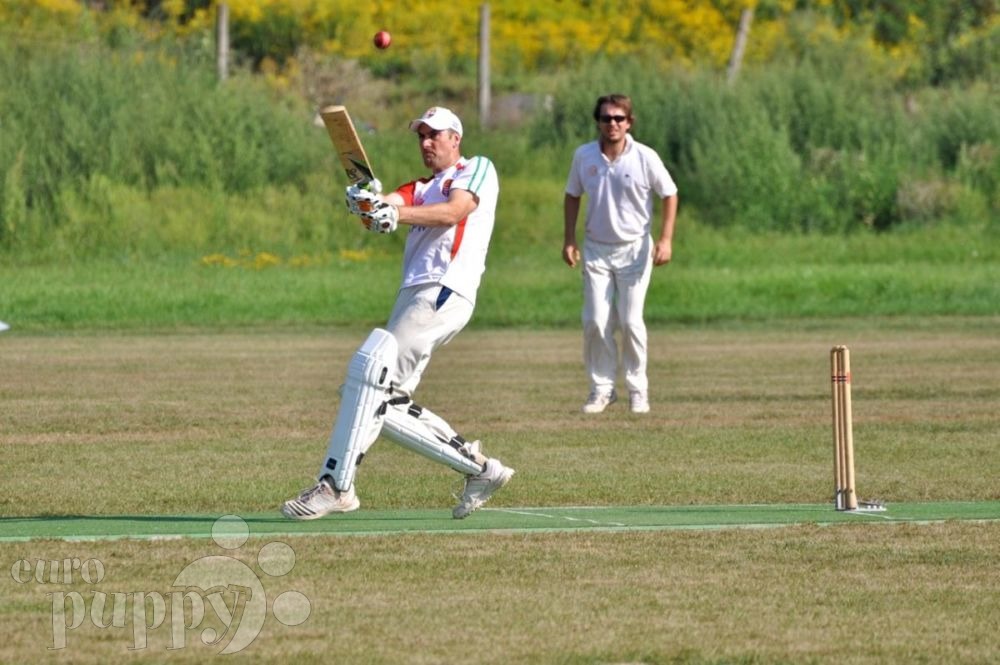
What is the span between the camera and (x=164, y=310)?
2723cm

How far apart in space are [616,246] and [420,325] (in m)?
5.97

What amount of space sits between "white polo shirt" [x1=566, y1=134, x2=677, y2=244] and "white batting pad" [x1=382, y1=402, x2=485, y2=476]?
18.9ft

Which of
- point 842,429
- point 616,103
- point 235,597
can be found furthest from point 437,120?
point 616,103

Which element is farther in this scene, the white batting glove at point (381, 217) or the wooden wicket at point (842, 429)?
the wooden wicket at point (842, 429)

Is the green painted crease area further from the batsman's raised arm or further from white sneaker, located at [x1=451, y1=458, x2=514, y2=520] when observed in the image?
the batsman's raised arm

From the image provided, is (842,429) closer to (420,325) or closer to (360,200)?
(420,325)

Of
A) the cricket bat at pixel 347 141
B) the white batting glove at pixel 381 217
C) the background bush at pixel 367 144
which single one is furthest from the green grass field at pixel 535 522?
the background bush at pixel 367 144

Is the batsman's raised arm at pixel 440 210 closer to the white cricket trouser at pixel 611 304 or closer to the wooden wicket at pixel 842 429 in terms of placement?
the wooden wicket at pixel 842 429

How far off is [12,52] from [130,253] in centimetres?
633

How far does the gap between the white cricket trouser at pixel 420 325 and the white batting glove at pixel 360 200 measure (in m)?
0.63

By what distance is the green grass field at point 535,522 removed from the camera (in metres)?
7.04

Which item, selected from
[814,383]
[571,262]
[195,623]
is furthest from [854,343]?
[195,623]

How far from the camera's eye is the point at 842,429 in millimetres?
9758

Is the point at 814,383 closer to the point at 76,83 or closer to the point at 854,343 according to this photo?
the point at 854,343
